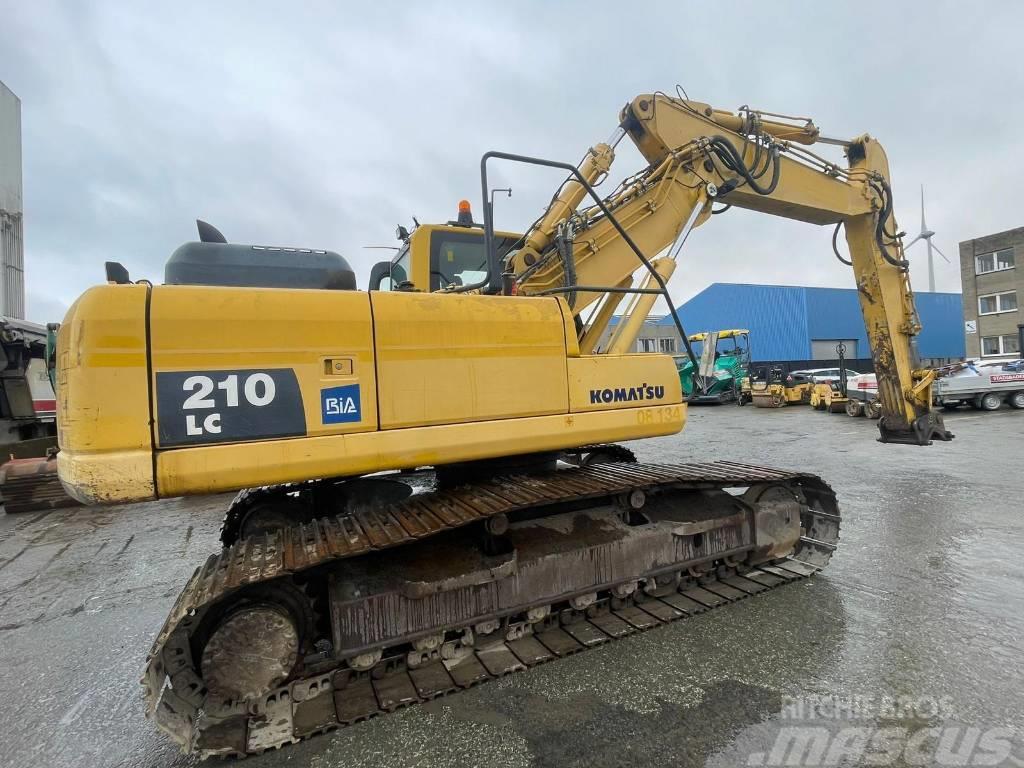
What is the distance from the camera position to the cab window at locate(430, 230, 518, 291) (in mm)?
4051

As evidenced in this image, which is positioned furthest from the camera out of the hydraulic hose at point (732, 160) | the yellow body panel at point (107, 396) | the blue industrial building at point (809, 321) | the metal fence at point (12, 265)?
the blue industrial building at point (809, 321)

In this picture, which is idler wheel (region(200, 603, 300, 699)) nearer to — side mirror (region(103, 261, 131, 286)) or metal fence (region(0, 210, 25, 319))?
side mirror (region(103, 261, 131, 286))

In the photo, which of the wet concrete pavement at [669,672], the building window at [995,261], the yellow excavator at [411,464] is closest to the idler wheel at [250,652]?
the yellow excavator at [411,464]

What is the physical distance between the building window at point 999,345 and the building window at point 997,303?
4.99ft

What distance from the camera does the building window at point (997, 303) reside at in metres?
→ 29.4

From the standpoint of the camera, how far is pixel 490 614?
2.97 m

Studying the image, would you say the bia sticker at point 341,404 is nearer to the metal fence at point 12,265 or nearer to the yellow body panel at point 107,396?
the yellow body panel at point 107,396

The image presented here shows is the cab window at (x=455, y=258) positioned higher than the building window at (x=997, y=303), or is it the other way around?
the building window at (x=997, y=303)

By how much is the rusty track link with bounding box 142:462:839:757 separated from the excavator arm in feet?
4.09

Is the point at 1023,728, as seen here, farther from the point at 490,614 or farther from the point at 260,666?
the point at 260,666

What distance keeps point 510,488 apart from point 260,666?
59.4 inches

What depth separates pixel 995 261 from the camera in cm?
3056

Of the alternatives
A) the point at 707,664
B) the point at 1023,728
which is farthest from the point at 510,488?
the point at 1023,728

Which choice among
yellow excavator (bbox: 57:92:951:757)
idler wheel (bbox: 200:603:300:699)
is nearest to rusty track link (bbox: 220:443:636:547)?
yellow excavator (bbox: 57:92:951:757)
